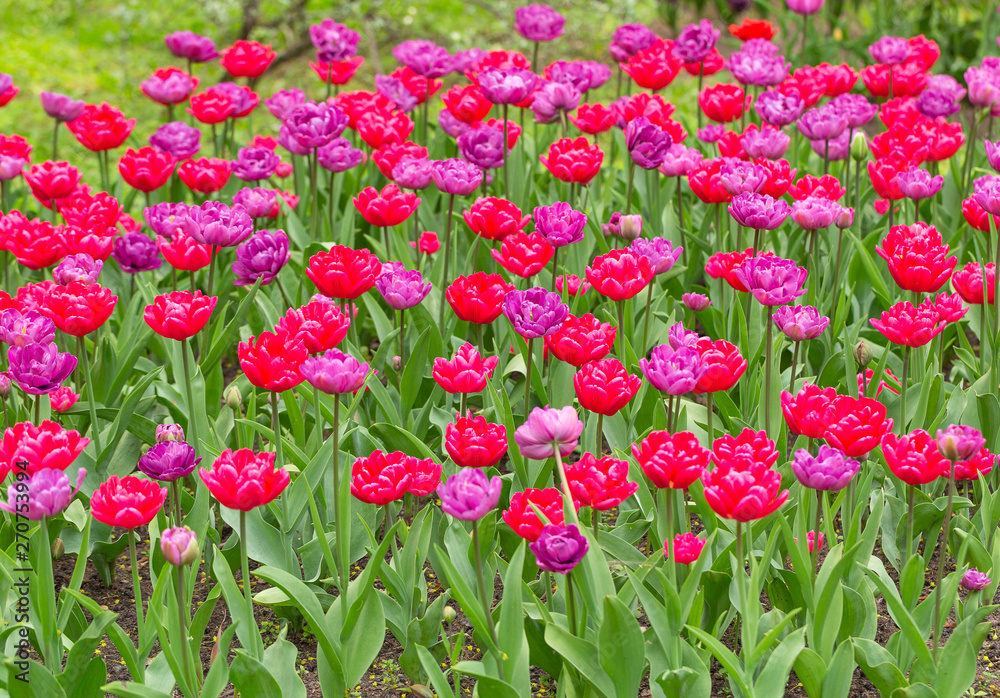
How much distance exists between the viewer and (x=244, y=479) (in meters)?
1.71

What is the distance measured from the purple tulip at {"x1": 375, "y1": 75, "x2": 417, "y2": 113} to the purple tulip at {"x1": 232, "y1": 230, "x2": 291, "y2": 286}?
5.36 ft

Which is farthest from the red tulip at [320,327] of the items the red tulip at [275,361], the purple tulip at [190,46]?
the purple tulip at [190,46]

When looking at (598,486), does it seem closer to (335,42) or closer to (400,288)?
(400,288)

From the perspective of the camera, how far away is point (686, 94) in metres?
A: 7.04

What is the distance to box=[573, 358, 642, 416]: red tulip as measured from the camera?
196cm

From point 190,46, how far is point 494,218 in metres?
1.97

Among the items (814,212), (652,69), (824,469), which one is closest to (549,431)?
(824,469)

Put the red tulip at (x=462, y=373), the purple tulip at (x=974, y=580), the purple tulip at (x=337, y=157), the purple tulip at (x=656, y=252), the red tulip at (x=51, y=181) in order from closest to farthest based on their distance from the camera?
the purple tulip at (x=974, y=580), the red tulip at (x=462, y=373), the purple tulip at (x=656, y=252), the red tulip at (x=51, y=181), the purple tulip at (x=337, y=157)

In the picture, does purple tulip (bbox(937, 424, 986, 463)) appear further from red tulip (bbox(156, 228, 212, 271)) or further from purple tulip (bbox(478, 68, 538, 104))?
purple tulip (bbox(478, 68, 538, 104))

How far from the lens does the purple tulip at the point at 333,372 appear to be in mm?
1795

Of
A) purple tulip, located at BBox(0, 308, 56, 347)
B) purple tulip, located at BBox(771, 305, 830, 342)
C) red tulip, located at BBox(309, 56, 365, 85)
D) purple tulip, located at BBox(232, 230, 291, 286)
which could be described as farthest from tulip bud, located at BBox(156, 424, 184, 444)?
red tulip, located at BBox(309, 56, 365, 85)

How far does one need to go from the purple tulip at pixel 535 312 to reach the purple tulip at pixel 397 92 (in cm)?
210

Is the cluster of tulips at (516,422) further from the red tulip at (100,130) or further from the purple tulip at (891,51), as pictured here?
the purple tulip at (891,51)

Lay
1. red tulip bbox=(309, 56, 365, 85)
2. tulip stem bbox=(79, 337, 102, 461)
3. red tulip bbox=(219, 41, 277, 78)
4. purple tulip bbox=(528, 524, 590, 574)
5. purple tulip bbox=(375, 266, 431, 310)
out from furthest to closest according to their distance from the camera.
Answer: red tulip bbox=(309, 56, 365, 85) < red tulip bbox=(219, 41, 277, 78) < purple tulip bbox=(375, 266, 431, 310) < tulip stem bbox=(79, 337, 102, 461) < purple tulip bbox=(528, 524, 590, 574)
